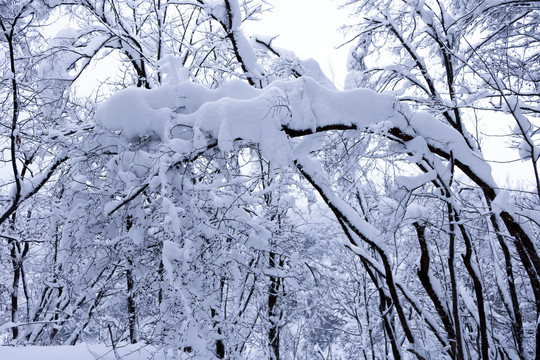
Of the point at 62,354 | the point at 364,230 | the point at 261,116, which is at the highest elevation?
the point at 261,116

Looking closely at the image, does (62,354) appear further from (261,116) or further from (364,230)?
(364,230)

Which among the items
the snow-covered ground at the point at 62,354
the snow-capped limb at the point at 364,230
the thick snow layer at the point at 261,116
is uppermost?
the thick snow layer at the point at 261,116

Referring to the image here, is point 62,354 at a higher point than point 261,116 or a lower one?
lower

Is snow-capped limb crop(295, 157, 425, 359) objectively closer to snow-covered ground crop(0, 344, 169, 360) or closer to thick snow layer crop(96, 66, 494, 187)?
thick snow layer crop(96, 66, 494, 187)

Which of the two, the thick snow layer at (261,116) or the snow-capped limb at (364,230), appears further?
the snow-capped limb at (364,230)

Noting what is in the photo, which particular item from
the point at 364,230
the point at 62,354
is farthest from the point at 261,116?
the point at 62,354

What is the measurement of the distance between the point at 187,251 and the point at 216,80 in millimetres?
3164

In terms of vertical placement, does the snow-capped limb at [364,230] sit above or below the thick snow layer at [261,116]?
below

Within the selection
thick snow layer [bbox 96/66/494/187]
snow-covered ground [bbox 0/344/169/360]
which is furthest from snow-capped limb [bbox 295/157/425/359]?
snow-covered ground [bbox 0/344/169/360]

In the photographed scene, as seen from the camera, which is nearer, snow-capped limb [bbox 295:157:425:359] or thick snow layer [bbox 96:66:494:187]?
thick snow layer [bbox 96:66:494:187]

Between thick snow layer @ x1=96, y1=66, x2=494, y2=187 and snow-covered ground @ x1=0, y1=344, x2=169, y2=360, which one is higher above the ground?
thick snow layer @ x1=96, y1=66, x2=494, y2=187

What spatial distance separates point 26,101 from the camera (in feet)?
14.3

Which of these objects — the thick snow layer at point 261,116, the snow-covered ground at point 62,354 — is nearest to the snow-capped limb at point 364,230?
the thick snow layer at point 261,116

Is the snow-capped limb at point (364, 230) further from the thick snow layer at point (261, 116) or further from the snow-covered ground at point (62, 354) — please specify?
the snow-covered ground at point (62, 354)
